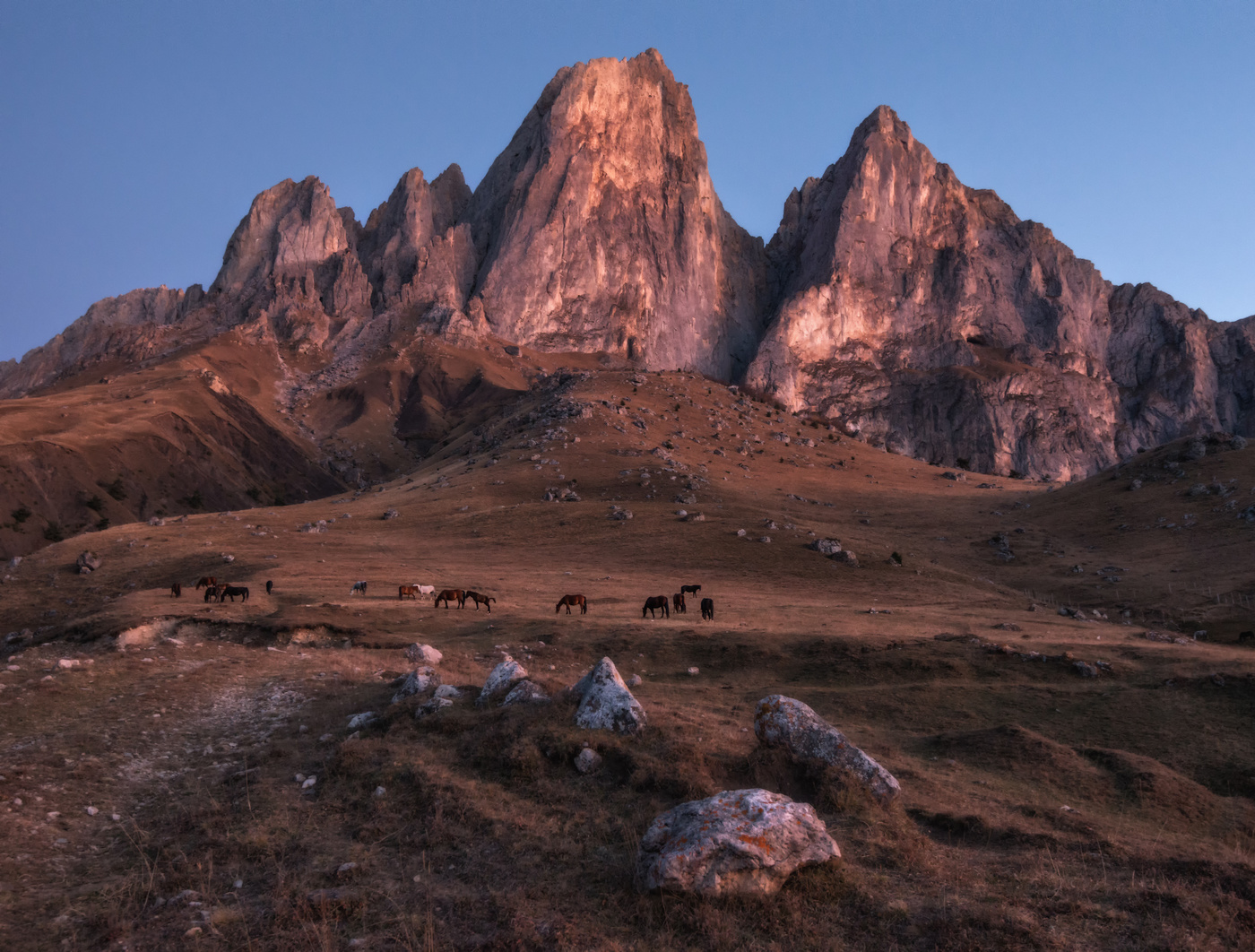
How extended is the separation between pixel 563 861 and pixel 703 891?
2414 mm

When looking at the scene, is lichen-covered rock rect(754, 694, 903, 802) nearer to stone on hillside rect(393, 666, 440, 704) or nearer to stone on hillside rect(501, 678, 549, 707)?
stone on hillside rect(501, 678, 549, 707)

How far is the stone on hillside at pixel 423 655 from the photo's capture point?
24719 mm

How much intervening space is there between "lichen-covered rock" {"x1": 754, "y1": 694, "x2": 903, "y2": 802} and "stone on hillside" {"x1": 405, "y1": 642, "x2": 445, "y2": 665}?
1376 centimetres

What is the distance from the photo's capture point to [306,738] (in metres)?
16.2

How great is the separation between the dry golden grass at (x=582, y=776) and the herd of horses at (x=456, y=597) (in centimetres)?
125

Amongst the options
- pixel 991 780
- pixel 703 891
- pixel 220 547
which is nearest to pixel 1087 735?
pixel 991 780

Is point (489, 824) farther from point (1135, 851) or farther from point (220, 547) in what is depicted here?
point (220, 547)

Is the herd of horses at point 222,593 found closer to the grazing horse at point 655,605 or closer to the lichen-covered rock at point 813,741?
the grazing horse at point 655,605

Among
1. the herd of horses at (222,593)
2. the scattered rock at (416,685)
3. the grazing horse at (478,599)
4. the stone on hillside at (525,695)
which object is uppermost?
the stone on hillside at (525,695)

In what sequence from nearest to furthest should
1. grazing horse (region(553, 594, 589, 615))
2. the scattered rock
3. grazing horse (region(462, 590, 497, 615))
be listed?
the scattered rock < grazing horse (region(553, 594, 589, 615)) < grazing horse (region(462, 590, 497, 615))

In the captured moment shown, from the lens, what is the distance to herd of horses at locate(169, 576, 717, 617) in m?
36.2

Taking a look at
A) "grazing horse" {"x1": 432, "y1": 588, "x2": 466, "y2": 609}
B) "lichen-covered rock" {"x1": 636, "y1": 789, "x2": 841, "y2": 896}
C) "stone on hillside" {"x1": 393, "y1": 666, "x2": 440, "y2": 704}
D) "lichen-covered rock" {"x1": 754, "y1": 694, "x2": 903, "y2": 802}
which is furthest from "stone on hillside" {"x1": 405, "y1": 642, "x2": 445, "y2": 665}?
"lichen-covered rock" {"x1": 636, "y1": 789, "x2": 841, "y2": 896}

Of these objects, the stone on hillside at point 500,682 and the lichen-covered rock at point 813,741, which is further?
the stone on hillside at point 500,682

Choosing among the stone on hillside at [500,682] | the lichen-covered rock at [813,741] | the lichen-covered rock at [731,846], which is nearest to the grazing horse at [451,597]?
the stone on hillside at [500,682]
